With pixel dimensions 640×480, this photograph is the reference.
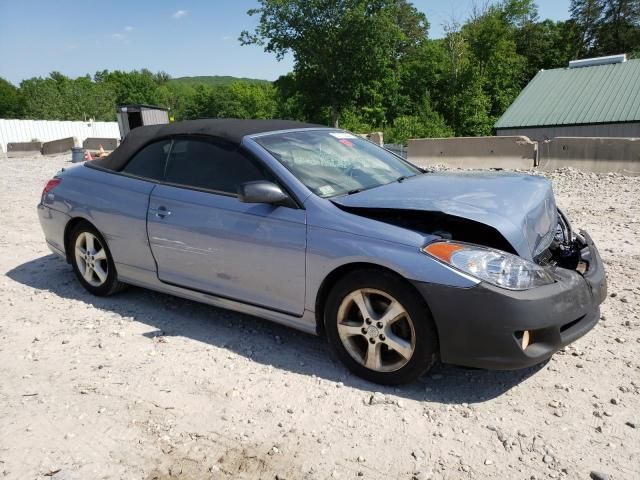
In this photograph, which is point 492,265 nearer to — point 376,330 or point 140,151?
point 376,330

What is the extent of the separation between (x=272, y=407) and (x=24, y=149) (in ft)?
101

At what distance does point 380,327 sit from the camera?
2.97 metres

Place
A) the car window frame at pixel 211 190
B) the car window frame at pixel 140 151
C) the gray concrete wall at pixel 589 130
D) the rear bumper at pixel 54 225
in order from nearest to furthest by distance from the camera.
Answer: the car window frame at pixel 211 190 < the car window frame at pixel 140 151 < the rear bumper at pixel 54 225 < the gray concrete wall at pixel 589 130

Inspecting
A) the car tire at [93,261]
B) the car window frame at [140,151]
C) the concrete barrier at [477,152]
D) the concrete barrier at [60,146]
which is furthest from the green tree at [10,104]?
the car window frame at [140,151]

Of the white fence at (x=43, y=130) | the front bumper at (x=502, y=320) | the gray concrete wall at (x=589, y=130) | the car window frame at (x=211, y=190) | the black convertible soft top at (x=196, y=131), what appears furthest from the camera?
the white fence at (x=43, y=130)

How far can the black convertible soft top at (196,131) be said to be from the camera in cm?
390

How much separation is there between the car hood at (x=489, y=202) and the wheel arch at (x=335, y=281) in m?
0.37

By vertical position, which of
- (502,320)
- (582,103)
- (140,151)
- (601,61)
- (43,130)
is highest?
(601,61)

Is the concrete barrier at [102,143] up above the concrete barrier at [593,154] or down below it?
above

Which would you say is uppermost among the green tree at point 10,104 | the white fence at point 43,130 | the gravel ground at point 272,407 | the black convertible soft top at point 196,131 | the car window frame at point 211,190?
the green tree at point 10,104

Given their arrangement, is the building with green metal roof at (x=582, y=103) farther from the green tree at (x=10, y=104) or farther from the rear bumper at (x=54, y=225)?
the green tree at (x=10, y=104)

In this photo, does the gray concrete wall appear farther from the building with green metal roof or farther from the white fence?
the white fence

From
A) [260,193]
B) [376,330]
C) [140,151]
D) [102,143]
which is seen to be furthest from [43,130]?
[376,330]

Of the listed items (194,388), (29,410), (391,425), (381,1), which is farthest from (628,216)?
(381,1)
